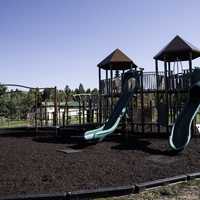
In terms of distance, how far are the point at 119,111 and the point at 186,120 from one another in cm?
369

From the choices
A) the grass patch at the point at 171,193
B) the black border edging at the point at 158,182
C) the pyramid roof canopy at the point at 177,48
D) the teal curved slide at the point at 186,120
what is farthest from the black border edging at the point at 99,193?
the pyramid roof canopy at the point at 177,48

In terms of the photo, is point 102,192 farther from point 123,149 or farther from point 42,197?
point 123,149

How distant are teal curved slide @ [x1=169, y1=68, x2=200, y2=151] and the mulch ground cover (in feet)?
1.19

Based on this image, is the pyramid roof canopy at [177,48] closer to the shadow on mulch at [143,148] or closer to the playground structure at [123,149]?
the playground structure at [123,149]

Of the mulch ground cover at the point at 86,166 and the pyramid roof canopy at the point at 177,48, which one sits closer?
the mulch ground cover at the point at 86,166

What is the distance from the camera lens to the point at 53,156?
9.86 meters

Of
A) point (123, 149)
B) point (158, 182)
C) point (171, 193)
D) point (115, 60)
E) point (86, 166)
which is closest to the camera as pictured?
point (171, 193)

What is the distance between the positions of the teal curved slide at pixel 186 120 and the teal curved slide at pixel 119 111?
293cm

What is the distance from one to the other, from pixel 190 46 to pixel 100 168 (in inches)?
438

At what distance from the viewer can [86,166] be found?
27.2ft

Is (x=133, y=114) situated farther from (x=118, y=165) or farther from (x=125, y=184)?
(x=125, y=184)

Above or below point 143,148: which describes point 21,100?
above

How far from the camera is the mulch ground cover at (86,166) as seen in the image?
6453 millimetres

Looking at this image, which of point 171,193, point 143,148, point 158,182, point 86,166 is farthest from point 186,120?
point 171,193
